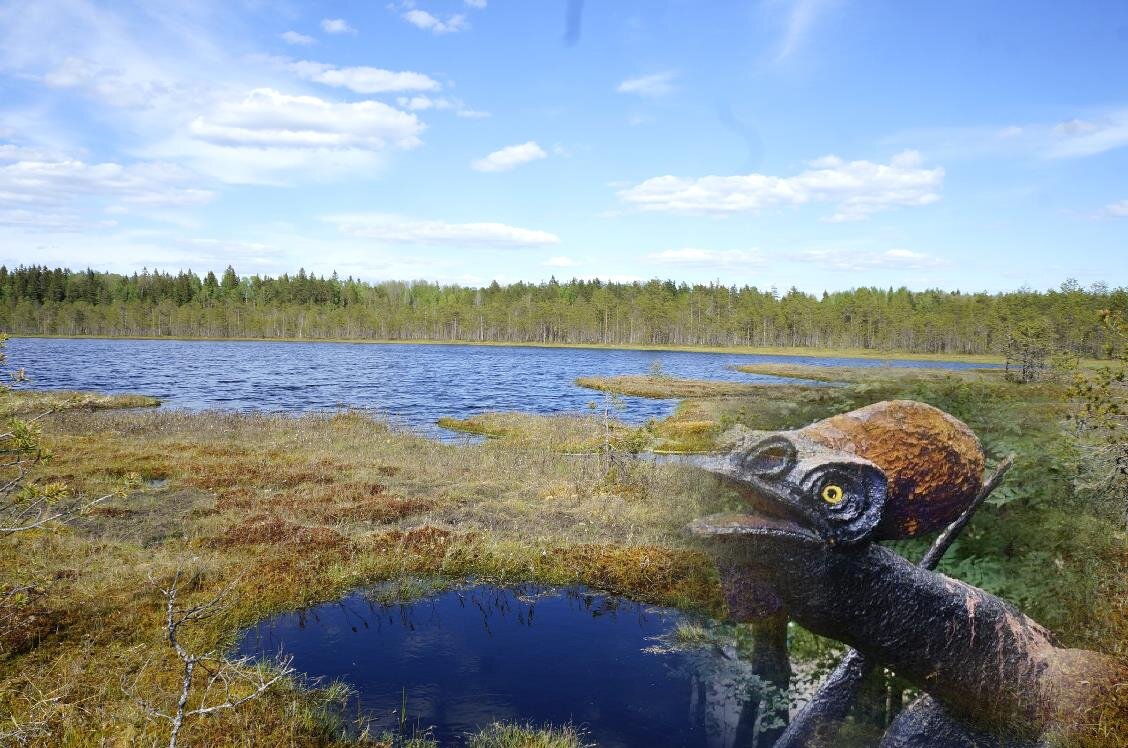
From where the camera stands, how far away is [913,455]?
270cm

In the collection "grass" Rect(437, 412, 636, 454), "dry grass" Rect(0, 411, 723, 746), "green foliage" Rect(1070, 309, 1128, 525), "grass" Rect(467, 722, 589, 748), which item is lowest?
"grass" Rect(437, 412, 636, 454)

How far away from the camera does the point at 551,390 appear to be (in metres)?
55.7

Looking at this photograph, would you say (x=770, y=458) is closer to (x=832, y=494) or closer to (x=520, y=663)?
(x=832, y=494)

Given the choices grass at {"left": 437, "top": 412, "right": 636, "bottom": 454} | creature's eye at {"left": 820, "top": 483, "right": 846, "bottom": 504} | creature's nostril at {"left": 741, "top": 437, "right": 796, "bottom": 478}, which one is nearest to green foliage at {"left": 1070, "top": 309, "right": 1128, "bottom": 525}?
creature's eye at {"left": 820, "top": 483, "right": 846, "bottom": 504}

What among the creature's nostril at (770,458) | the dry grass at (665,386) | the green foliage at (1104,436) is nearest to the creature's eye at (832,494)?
the creature's nostril at (770,458)

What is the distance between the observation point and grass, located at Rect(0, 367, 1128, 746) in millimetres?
3650

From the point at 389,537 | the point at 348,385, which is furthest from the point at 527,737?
Answer: the point at 348,385

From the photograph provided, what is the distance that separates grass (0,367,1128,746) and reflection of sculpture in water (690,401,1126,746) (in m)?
0.31

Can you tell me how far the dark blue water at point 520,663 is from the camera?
6887 mm

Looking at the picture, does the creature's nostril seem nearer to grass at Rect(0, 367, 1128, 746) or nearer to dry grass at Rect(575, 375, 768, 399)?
grass at Rect(0, 367, 1128, 746)

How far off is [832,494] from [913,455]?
47 centimetres

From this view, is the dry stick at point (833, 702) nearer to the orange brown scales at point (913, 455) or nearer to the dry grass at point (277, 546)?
the orange brown scales at point (913, 455)

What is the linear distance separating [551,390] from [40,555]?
44153 mm

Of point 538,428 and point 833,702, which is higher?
point 833,702
